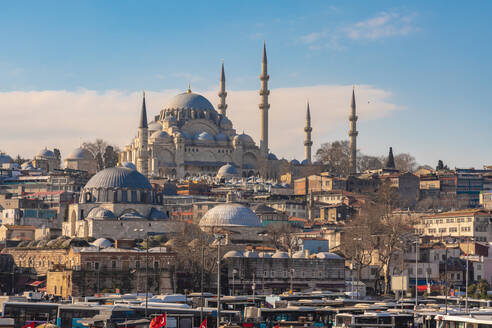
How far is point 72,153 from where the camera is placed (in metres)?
125

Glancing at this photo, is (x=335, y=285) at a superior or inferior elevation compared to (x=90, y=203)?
inferior

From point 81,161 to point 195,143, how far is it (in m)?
12.0

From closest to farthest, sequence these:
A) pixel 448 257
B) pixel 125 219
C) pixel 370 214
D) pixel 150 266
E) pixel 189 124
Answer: pixel 150 266 → pixel 448 257 → pixel 125 219 → pixel 370 214 → pixel 189 124

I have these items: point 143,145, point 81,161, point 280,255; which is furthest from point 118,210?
point 81,161

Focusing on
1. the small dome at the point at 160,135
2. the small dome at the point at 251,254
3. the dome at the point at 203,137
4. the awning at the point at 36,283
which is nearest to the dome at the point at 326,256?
the small dome at the point at 251,254

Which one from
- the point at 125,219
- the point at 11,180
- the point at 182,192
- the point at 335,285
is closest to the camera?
the point at 335,285

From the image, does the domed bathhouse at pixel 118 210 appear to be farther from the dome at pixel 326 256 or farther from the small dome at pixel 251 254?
the dome at pixel 326 256

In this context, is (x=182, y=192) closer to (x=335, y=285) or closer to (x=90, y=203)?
(x=90, y=203)

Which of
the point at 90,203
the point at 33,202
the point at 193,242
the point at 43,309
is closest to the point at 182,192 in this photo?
the point at 33,202

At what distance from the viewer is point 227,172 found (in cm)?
11550

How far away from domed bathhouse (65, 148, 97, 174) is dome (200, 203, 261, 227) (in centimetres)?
4261

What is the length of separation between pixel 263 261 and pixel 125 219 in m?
15.6

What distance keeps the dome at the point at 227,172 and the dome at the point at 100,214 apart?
3751 cm

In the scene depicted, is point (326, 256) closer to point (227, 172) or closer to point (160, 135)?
point (227, 172)
